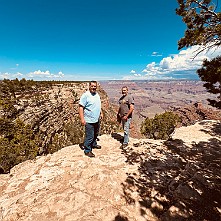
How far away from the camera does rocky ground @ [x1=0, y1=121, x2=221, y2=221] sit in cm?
451

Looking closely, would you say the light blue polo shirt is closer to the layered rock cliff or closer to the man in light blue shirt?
the man in light blue shirt

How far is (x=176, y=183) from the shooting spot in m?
5.98

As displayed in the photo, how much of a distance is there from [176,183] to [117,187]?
1986 mm

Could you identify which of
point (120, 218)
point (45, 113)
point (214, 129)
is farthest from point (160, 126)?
point (120, 218)

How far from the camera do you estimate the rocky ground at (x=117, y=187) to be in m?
4.51

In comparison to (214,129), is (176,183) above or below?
above

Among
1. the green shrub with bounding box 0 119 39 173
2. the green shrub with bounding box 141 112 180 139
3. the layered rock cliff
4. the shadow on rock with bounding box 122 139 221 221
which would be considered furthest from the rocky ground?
the green shrub with bounding box 141 112 180 139

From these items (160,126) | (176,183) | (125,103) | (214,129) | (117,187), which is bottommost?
(160,126)

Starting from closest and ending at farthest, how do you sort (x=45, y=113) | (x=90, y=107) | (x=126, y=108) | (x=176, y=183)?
(x=176, y=183) → (x=90, y=107) → (x=126, y=108) → (x=45, y=113)

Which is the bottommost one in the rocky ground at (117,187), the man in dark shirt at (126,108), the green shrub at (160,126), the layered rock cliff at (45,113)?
the green shrub at (160,126)

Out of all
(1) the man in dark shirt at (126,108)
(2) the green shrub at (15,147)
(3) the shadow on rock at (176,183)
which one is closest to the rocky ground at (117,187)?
(3) the shadow on rock at (176,183)

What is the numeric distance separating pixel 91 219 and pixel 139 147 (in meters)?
5.22

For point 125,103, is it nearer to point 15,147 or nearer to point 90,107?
point 90,107

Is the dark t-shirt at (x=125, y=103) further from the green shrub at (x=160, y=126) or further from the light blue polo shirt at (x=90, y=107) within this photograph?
the green shrub at (x=160, y=126)
